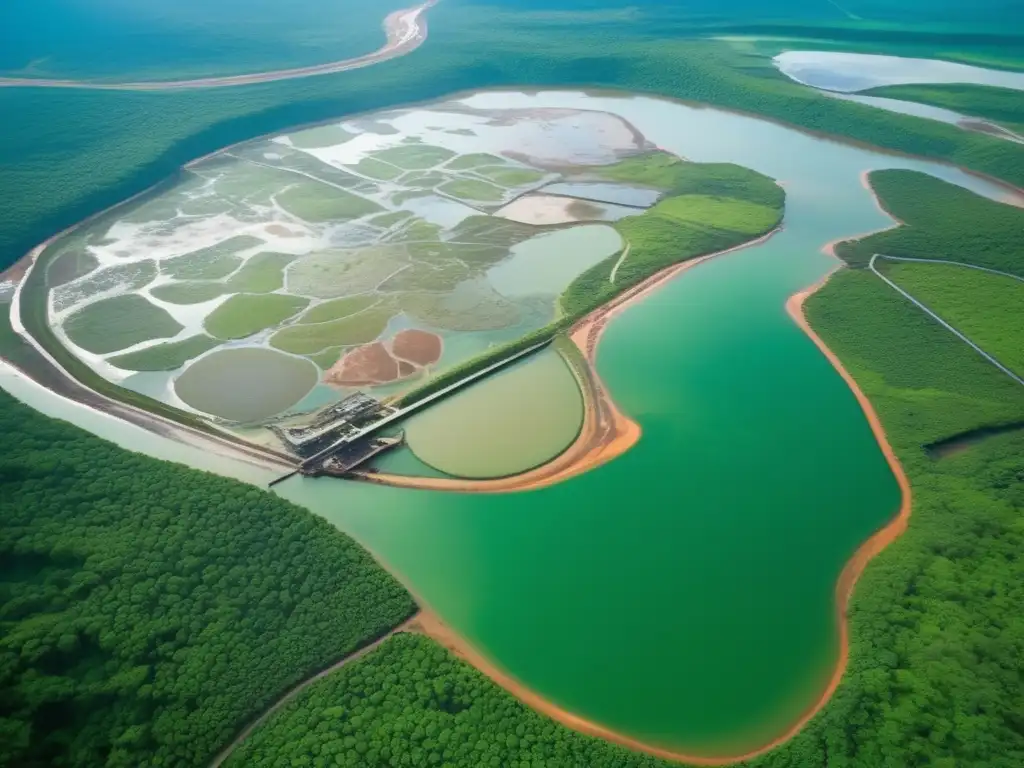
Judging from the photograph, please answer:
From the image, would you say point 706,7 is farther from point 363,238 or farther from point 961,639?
point 961,639

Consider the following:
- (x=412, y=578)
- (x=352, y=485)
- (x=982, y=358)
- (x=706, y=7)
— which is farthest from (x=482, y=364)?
(x=706, y=7)

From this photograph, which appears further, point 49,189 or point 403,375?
point 49,189

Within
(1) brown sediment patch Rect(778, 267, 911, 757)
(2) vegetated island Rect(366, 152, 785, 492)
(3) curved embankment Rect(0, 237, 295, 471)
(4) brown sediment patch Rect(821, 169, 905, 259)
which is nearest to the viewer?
(1) brown sediment patch Rect(778, 267, 911, 757)

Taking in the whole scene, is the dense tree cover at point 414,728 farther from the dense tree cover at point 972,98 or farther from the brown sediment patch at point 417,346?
the dense tree cover at point 972,98

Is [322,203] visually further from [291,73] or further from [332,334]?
[291,73]

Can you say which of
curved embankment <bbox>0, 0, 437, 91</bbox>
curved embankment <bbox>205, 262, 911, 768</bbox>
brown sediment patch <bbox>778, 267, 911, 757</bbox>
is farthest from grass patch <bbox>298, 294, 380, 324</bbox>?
curved embankment <bbox>0, 0, 437, 91</bbox>

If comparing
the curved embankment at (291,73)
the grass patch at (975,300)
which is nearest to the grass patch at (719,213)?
the grass patch at (975,300)

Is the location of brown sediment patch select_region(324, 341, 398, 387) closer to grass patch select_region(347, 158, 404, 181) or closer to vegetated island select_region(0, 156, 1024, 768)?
vegetated island select_region(0, 156, 1024, 768)
